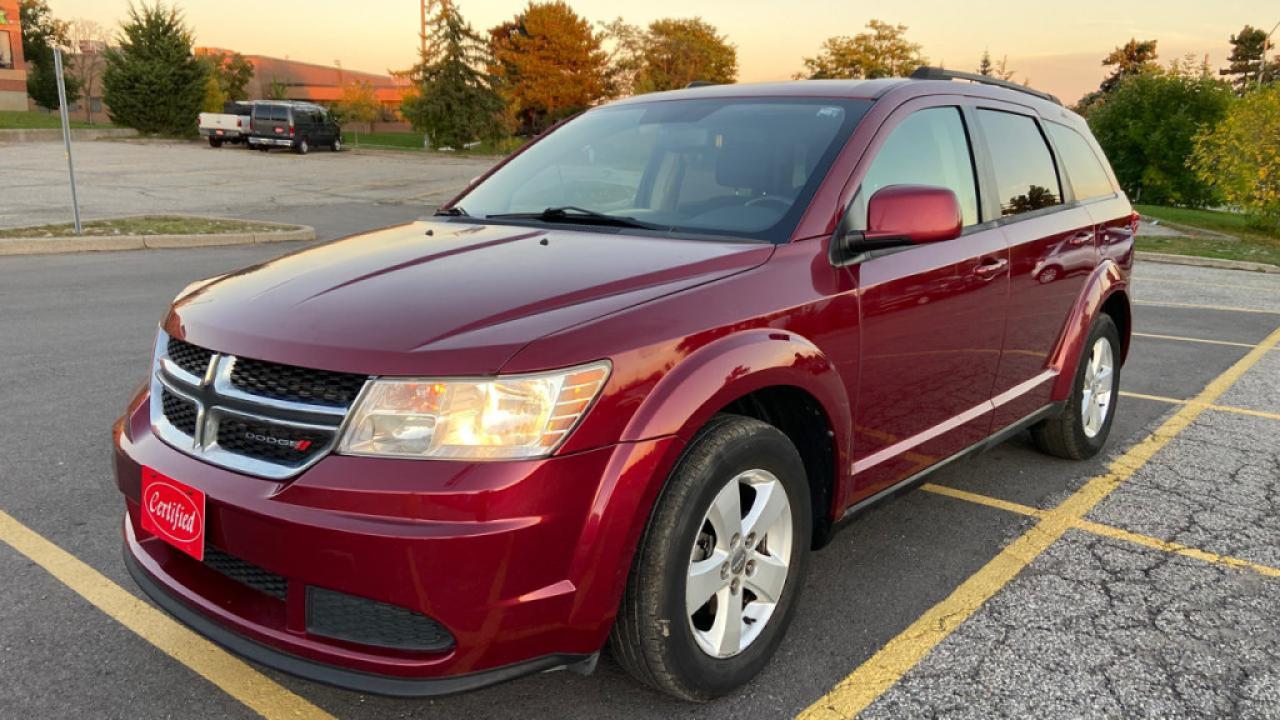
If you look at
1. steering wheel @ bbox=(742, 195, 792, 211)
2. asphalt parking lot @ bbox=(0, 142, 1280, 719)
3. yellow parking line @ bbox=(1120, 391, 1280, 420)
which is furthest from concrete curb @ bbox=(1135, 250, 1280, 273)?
steering wheel @ bbox=(742, 195, 792, 211)

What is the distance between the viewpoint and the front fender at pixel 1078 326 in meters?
4.43

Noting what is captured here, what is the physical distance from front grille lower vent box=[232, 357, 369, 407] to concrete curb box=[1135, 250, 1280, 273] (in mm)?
15915

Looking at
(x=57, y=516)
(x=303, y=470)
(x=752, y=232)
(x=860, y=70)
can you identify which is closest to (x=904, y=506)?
(x=752, y=232)

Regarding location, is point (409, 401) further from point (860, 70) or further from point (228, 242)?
point (860, 70)

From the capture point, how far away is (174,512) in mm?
2443

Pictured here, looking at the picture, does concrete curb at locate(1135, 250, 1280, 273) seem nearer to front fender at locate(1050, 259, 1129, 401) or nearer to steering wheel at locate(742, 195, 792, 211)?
front fender at locate(1050, 259, 1129, 401)

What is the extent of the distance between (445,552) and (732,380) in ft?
2.86

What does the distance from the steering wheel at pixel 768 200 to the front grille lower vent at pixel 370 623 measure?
1711mm

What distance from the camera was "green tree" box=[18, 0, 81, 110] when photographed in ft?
193

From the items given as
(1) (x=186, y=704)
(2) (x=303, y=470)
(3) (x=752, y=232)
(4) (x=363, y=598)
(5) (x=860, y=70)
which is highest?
(5) (x=860, y=70)

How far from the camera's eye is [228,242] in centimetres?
1334

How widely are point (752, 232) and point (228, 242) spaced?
12.0 metres

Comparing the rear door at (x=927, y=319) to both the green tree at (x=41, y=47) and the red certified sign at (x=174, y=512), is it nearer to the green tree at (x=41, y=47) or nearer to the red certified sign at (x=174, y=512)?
the red certified sign at (x=174, y=512)

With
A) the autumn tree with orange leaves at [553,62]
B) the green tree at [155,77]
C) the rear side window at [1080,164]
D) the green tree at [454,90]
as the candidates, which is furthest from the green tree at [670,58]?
the rear side window at [1080,164]
